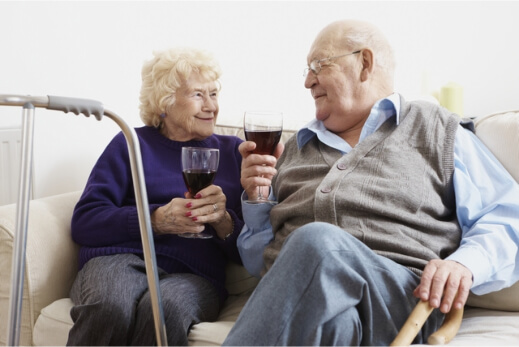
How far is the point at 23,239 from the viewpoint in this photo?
125 centimetres

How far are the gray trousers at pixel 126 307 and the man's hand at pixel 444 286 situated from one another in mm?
635

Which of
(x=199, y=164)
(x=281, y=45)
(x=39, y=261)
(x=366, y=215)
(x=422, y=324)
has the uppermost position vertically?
(x=281, y=45)

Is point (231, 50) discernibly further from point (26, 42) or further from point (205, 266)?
point (205, 266)

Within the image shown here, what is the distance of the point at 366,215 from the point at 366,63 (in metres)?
0.53

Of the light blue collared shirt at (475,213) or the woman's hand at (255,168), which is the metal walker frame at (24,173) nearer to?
the woman's hand at (255,168)

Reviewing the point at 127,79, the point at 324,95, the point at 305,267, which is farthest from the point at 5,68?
the point at 305,267

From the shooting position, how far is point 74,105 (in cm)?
128

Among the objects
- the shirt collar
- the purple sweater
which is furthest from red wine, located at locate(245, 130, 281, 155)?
the purple sweater

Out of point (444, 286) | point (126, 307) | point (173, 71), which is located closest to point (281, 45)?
point (173, 71)

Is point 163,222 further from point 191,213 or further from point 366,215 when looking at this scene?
point 366,215

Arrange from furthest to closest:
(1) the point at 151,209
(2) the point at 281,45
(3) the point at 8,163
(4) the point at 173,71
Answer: (2) the point at 281,45
(3) the point at 8,163
(4) the point at 173,71
(1) the point at 151,209

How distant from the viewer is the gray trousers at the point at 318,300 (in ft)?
4.25

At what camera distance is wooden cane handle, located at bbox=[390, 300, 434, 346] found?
1312mm

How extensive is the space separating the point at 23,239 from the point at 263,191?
746 mm
